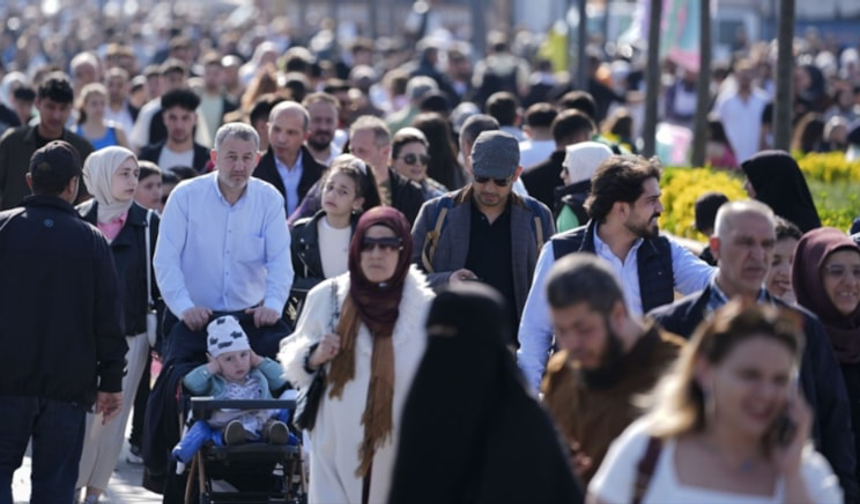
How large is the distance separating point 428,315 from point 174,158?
8847 millimetres

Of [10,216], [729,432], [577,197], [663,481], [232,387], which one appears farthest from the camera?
[577,197]

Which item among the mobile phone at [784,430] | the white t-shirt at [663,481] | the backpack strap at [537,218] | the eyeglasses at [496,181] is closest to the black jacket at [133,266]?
the eyeglasses at [496,181]

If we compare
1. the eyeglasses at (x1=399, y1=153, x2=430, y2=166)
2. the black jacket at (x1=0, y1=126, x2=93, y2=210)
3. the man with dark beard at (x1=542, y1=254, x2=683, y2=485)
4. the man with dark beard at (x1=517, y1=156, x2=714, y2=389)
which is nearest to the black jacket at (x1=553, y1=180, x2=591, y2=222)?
the eyeglasses at (x1=399, y1=153, x2=430, y2=166)

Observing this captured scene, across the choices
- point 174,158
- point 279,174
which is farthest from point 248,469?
point 174,158

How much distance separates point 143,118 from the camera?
17.0 m

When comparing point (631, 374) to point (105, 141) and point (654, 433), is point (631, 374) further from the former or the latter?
point (105, 141)

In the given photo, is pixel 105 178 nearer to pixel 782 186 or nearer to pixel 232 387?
pixel 232 387

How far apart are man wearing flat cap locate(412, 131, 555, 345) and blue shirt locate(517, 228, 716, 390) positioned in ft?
4.14

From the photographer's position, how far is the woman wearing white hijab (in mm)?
10859

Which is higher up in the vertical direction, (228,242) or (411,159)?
(411,159)

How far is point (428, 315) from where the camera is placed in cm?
582

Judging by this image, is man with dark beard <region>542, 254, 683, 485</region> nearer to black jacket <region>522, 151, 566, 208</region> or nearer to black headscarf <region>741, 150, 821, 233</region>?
black headscarf <region>741, 150, 821, 233</region>

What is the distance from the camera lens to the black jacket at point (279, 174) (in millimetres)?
12641

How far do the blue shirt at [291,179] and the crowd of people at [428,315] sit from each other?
12 millimetres
